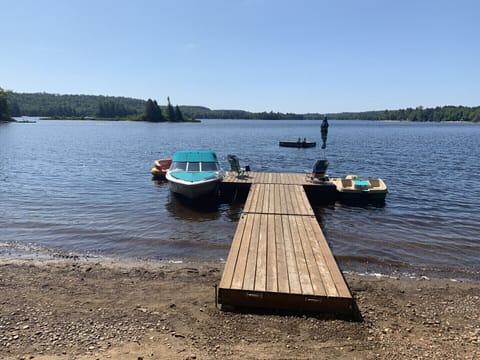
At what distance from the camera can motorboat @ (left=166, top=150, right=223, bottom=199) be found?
49.0 feet

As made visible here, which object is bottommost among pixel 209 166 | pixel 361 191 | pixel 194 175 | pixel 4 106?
pixel 361 191

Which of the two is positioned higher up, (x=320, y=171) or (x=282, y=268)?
(x=320, y=171)

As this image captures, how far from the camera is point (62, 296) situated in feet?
22.9

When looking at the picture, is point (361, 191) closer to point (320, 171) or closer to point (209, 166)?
point (320, 171)

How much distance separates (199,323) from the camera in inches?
231

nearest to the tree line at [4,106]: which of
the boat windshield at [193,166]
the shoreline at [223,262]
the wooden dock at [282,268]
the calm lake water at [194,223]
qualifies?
the calm lake water at [194,223]

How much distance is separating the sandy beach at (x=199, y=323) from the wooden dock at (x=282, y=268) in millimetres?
277

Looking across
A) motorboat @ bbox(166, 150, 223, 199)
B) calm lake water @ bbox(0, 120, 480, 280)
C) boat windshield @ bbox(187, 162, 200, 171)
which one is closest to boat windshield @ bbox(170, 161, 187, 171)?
motorboat @ bbox(166, 150, 223, 199)

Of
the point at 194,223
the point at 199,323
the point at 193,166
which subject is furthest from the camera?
the point at 193,166

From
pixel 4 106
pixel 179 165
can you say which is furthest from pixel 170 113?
pixel 179 165

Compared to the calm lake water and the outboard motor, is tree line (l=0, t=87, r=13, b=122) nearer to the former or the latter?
the calm lake water

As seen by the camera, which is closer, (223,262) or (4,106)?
(223,262)

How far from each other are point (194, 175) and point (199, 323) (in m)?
10.4

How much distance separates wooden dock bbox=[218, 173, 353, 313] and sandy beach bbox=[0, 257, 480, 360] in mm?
277
